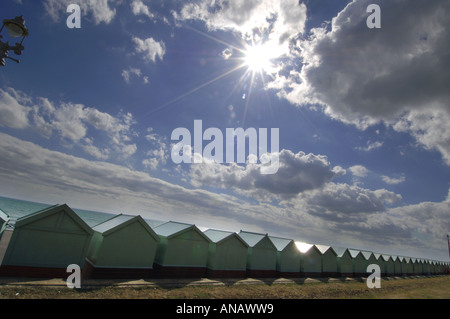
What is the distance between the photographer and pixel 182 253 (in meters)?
25.0

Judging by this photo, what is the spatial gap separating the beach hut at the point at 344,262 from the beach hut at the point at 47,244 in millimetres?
43979

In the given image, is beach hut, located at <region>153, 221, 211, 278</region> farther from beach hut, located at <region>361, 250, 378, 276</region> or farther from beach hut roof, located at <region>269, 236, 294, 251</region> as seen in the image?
beach hut, located at <region>361, 250, 378, 276</region>

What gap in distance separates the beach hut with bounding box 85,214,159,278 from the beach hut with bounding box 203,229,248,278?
773 cm

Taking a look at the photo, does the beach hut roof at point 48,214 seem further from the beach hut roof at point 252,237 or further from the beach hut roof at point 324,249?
the beach hut roof at point 324,249

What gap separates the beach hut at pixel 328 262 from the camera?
4150 centimetres

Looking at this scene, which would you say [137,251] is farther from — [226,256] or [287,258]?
[287,258]

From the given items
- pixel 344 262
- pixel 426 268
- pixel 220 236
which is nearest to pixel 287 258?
pixel 220 236
